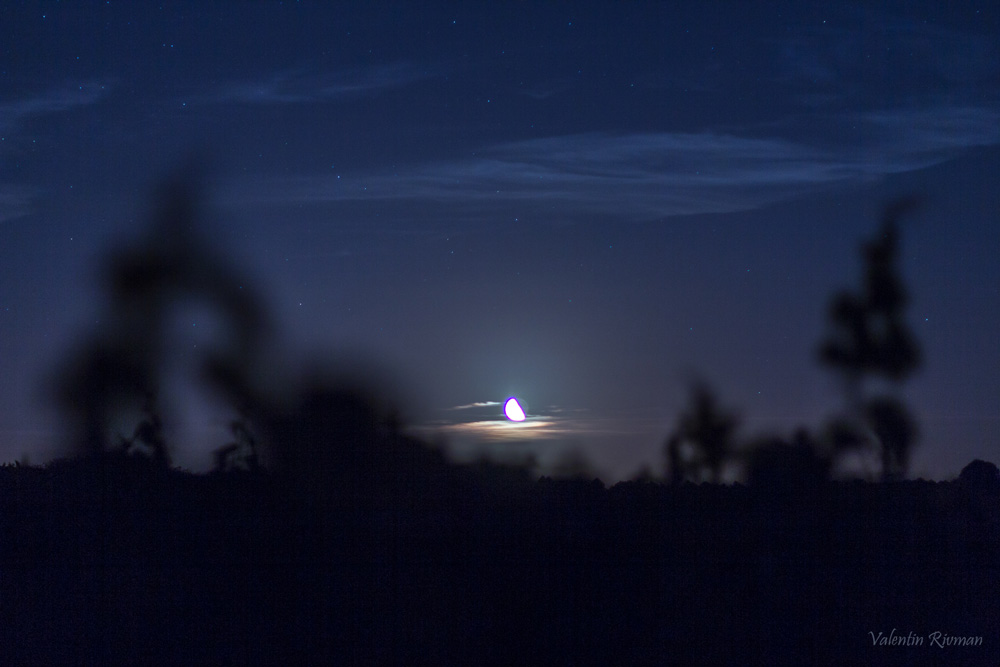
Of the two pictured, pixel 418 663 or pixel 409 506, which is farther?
pixel 409 506

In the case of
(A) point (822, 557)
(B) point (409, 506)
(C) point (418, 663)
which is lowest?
(C) point (418, 663)

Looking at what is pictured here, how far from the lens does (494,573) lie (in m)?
12.9

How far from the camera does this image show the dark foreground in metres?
12.3

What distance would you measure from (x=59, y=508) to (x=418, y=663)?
5864 mm

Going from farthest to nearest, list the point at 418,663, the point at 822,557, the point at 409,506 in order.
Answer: the point at 409,506 < the point at 822,557 < the point at 418,663

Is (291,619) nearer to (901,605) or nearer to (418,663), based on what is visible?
(418,663)

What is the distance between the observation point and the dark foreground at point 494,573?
1231cm

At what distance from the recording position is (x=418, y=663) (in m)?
12.1

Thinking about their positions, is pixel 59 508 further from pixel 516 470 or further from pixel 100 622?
pixel 516 470

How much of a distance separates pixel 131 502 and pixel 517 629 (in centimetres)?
584

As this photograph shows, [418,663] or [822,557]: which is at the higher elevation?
[822,557]

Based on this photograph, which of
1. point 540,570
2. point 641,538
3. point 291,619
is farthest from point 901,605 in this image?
point 291,619

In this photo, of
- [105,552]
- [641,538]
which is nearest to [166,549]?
[105,552]

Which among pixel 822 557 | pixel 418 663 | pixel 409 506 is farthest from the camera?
pixel 409 506
